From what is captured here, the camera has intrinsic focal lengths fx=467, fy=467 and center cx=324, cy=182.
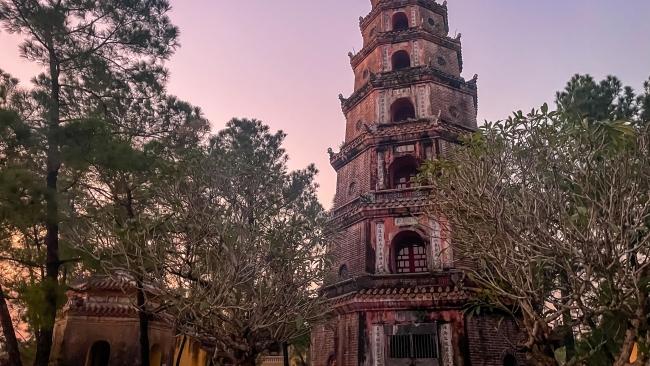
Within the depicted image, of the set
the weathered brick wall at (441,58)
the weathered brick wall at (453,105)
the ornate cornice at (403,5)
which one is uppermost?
the ornate cornice at (403,5)

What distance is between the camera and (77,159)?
9727 mm

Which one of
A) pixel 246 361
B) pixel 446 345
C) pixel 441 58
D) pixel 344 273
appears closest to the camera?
pixel 246 361

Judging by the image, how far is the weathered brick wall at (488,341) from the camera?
14234 mm

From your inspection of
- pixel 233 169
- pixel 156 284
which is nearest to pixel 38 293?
pixel 156 284

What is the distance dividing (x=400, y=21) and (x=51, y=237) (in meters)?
17.4

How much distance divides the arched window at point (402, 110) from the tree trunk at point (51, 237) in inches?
490

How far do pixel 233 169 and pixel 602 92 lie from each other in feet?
42.0

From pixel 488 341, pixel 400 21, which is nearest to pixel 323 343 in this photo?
pixel 488 341

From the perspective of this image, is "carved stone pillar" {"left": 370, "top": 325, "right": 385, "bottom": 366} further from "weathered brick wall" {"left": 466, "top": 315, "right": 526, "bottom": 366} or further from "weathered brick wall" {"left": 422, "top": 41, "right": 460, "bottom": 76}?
"weathered brick wall" {"left": 422, "top": 41, "right": 460, "bottom": 76}

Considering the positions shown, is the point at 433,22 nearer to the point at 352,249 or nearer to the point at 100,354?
the point at 352,249

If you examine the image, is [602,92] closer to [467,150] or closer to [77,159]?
[467,150]

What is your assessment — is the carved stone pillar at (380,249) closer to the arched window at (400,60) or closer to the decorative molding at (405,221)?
the decorative molding at (405,221)

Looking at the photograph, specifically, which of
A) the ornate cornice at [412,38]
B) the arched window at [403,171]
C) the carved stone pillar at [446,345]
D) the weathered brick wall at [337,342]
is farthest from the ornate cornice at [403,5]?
the carved stone pillar at [446,345]

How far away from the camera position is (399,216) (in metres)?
16.5
